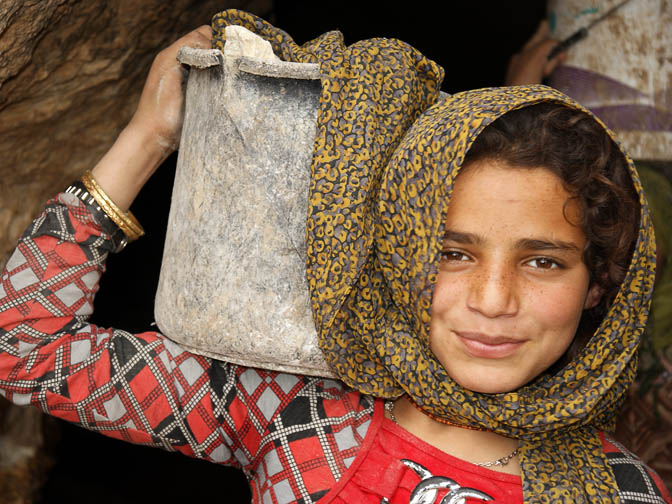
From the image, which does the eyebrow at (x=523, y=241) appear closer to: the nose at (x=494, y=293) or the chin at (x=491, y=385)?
the nose at (x=494, y=293)

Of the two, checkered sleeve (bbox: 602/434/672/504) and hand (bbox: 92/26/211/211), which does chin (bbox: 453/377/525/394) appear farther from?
hand (bbox: 92/26/211/211)

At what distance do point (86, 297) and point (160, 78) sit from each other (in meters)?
0.48

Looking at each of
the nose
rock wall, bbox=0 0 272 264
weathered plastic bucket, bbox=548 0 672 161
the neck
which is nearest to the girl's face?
the nose

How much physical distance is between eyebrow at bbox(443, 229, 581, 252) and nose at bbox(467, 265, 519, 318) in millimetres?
50

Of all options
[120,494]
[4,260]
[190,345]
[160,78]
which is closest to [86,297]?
[190,345]

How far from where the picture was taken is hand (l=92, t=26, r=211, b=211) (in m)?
1.54

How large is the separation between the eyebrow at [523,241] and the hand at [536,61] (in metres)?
1.49

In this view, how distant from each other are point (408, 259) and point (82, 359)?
2.23 ft

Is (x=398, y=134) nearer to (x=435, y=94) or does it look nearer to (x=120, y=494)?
(x=435, y=94)

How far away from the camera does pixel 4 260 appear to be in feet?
6.62

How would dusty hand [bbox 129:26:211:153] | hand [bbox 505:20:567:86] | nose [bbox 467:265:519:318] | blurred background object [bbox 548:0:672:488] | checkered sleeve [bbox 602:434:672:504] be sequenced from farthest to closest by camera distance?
hand [bbox 505:20:567:86], blurred background object [bbox 548:0:672:488], dusty hand [bbox 129:26:211:153], checkered sleeve [bbox 602:434:672:504], nose [bbox 467:265:519:318]

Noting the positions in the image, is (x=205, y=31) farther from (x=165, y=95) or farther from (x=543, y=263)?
(x=543, y=263)

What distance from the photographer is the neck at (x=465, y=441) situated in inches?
57.6

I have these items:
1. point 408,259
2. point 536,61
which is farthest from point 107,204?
point 536,61
